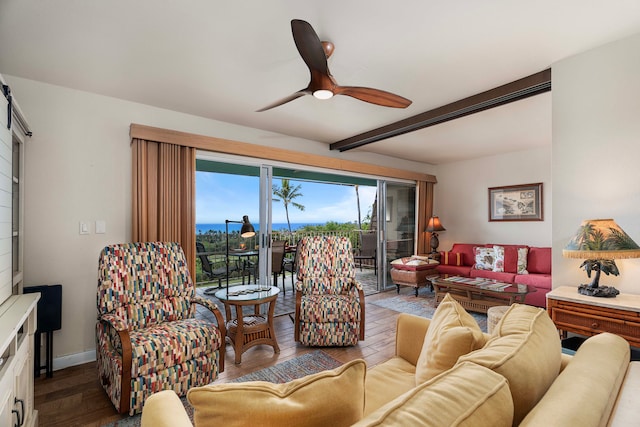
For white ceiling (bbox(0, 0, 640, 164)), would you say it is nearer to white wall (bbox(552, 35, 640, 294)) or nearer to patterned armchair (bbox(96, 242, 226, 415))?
white wall (bbox(552, 35, 640, 294))

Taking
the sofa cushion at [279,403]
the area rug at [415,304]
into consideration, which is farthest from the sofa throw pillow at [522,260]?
the sofa cushion at [279,403]

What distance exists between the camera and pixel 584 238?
208 cm

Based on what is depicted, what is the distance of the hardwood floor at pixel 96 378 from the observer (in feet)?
6.90

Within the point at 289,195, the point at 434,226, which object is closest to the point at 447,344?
the point at 434,226

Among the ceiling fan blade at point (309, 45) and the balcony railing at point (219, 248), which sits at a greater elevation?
the ceiling fan blade at point (309, 45)

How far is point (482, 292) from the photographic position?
158 inches

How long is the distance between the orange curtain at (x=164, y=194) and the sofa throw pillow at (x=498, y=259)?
14.3 feet

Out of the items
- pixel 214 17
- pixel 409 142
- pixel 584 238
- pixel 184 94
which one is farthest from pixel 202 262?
pixel 584 238

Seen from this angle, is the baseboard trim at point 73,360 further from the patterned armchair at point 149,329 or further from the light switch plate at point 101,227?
the light switch plate at point 101,227

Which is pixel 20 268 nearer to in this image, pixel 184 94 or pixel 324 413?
pixel 184 94

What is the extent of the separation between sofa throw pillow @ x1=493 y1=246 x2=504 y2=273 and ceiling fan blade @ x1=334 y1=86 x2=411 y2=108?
3591mm

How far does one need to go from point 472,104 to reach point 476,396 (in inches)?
115

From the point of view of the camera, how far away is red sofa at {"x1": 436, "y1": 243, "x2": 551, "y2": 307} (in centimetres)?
421

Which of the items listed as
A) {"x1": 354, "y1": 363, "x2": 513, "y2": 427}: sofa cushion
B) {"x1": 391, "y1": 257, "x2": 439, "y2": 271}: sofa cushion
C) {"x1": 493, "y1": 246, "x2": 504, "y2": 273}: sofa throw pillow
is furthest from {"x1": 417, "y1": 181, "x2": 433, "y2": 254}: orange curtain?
{"x1": 354, "y1": 363, "x2": 513, "y2": 427}: sofa cushion
